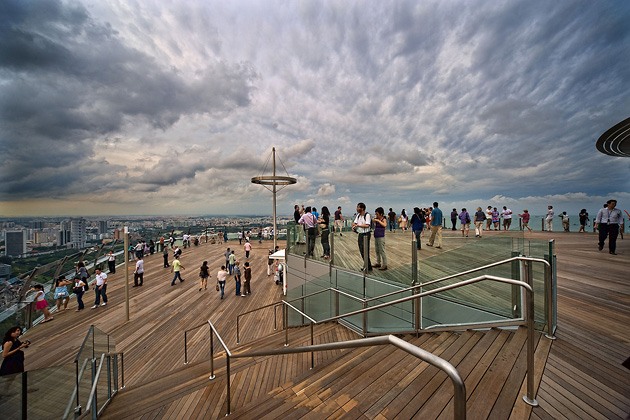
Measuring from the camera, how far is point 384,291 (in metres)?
6.40

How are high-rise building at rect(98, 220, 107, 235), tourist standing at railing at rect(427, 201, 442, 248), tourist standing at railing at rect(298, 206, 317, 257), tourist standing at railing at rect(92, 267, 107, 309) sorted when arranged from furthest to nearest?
high-rise building at rect(98, 220, 107, 235)
tourist standing at railing at rect(92, 267, 107, 309)
tourist standing at railing at rect(298, 206, 317, 257)
tourist standing at railing at rect(427, 201, 442, 248)

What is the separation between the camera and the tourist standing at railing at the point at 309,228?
9815mm

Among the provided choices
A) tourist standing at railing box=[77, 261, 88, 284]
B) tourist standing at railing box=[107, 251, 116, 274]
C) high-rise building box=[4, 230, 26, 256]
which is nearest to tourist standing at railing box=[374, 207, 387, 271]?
tourist standing at railing box=[77, 261, 88, 284]

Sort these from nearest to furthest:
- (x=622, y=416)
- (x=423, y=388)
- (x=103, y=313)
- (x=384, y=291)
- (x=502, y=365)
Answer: (x=622, y=416) → (x=423, y=388) → (x=502, y=365) → (x=384, y=291) → (x=103, y=313)

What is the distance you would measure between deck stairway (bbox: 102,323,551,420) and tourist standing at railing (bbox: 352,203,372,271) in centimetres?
282

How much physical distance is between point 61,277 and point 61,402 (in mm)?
10388

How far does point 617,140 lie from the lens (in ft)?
30.0

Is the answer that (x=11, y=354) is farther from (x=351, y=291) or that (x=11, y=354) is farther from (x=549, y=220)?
(x=549, y=220)

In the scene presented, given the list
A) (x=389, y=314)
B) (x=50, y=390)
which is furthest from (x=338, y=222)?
(x=50, y=390)

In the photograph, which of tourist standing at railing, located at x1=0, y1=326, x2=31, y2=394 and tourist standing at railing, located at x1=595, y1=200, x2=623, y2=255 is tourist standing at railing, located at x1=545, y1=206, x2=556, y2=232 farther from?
tourist standing at railing, located at x1=0, y1=326, x2=31, y2=394

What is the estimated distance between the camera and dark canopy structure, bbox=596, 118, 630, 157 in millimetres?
7819

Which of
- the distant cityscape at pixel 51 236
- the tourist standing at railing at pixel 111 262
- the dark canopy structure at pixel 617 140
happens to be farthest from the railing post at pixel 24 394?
the tourist standing at railing at pixel 111 262

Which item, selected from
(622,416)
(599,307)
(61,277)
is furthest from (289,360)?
(61,277)

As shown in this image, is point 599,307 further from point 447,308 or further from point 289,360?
point 289,360
